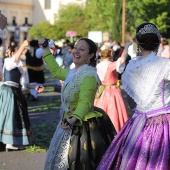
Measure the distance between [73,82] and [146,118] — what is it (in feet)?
2.44

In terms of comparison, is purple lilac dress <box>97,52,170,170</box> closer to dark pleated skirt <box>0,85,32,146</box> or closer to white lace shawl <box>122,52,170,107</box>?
white lace shawl <box>122,52,170,107</box>

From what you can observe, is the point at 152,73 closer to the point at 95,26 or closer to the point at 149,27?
the point at 149,27

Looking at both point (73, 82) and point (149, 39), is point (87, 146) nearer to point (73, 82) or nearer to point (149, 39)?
point (73, 82)

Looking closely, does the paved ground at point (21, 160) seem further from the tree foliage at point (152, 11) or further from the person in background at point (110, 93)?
the tree foliage at point (152, 11)

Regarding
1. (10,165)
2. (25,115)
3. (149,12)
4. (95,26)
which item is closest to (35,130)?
(25,115)

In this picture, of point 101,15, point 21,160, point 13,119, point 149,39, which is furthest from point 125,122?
point 101,15

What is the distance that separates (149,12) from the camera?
125 ft

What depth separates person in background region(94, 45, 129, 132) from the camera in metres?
7.39

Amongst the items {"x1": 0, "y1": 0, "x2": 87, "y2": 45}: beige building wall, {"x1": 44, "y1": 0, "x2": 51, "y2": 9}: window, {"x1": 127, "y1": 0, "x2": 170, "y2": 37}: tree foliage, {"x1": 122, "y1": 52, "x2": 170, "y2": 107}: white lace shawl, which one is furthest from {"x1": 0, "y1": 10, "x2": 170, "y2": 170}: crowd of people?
{"x1": 44, "y1": 0, "x2": 51, "y2": 9}: window

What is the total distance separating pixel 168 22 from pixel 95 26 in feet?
28.8

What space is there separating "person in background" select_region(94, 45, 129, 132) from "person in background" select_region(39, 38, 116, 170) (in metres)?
2.95

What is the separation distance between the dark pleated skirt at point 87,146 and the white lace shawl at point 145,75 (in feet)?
1.56

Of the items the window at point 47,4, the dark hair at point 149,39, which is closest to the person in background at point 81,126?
the dark hair at point 149,39

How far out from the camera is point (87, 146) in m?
4.18
